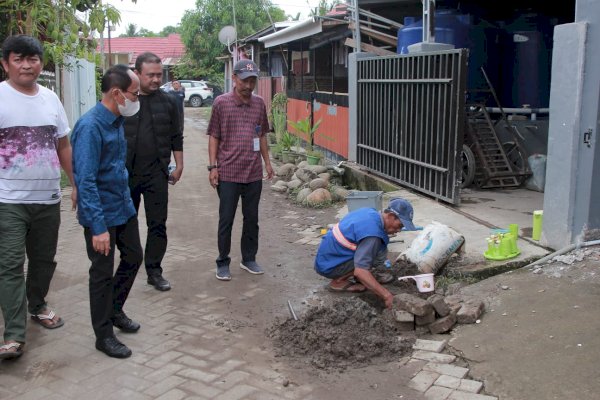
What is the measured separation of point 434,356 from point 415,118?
14.9 feet

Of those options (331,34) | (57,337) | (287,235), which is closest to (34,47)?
(57,337)

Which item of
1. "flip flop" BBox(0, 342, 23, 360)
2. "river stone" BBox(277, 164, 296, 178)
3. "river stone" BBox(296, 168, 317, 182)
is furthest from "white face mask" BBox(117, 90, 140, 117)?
"river stone" BBox(277, 164, 296, 178)

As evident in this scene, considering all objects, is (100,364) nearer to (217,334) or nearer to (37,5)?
(217,334)

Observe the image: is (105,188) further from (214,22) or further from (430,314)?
(214,22)

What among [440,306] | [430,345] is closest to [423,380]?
[430,345]

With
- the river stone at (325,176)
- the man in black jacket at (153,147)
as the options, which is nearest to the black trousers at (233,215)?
the man in black jacket at (153,147)

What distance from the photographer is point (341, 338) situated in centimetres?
393

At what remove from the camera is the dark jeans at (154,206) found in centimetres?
495

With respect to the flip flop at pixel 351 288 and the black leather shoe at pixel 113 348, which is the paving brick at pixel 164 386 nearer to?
the black leather shoe at pixel 113 348

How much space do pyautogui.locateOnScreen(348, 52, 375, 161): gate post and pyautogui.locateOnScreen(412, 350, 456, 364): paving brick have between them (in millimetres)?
6564

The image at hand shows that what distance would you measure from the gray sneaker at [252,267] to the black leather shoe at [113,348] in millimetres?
1884

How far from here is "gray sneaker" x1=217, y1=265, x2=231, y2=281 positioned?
5445 mm

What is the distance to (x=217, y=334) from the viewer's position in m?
4.27

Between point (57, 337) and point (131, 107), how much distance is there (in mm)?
1683
